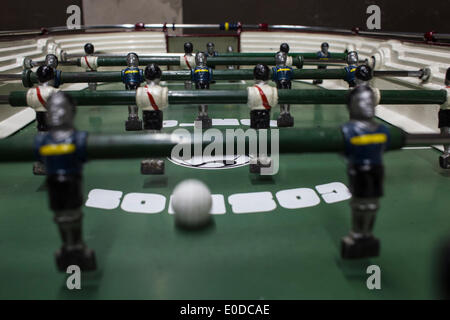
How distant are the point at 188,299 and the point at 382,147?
4.44 ft

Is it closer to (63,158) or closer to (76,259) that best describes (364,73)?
(63,158)

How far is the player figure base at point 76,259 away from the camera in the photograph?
214 centimetres

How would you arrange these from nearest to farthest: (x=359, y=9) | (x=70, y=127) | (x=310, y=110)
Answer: (x=70, y=127), (x=310, y=110), (x=359, y=9)

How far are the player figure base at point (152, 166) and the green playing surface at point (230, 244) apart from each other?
8 cm

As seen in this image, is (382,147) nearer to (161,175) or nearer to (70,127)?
(70,127)

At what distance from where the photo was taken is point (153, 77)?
11.8 ft

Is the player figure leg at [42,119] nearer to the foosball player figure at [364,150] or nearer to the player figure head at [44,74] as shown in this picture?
the player figure head at [44,74]

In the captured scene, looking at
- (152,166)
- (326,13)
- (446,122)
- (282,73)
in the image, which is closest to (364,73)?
(446,122)

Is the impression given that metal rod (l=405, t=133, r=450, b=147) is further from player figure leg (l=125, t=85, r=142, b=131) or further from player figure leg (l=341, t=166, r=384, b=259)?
player figure leg (l=125, t=85, r=142, b=131)

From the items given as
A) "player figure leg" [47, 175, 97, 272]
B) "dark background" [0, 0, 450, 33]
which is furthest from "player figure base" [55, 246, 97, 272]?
"dark background" [0, 0, 450, 33]

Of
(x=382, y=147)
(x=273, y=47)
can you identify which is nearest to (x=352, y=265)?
(x=382, y=147)

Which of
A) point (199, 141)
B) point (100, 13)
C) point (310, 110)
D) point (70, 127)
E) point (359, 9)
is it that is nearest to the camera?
point (70, 127)

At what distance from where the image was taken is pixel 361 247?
2262 millimetres

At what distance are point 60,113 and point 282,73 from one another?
3.58m
